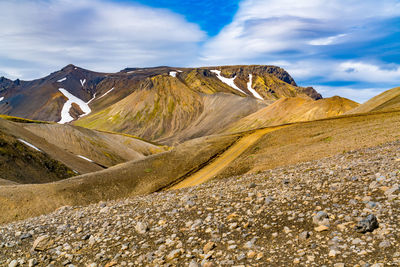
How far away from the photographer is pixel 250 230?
9312mm

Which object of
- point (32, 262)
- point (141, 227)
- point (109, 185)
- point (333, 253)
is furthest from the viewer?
point (109, 185)

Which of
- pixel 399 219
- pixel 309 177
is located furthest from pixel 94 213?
pixel 399 219

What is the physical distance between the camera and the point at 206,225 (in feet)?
33.7

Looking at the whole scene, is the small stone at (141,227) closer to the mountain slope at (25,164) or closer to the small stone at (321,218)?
the small stone at (321,218)

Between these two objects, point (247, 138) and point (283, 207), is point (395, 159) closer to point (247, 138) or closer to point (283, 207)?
point (283, 207)

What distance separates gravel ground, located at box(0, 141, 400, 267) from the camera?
7.57 meters

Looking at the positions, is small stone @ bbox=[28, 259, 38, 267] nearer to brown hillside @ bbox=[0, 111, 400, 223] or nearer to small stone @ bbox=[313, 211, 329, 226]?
small stone @ bbox=[313, 211, 329, 226]

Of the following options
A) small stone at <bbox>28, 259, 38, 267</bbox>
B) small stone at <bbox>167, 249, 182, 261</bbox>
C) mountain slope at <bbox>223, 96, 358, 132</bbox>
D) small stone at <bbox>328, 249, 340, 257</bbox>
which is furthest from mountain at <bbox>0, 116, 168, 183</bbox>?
mountain slope at <bbox>223, 96, 358, 132</bbox>

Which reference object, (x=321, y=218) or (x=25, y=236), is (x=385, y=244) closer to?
(x=321, y=218)

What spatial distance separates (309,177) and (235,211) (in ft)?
14.7

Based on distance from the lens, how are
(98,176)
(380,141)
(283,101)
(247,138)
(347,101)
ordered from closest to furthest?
(380,141), (98,176), (247,138), (347,101), (283,101)

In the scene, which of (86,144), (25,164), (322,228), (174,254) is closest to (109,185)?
(174,254)

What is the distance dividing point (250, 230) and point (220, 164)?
87.4ft

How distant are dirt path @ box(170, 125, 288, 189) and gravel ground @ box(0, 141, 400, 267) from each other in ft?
53.4
